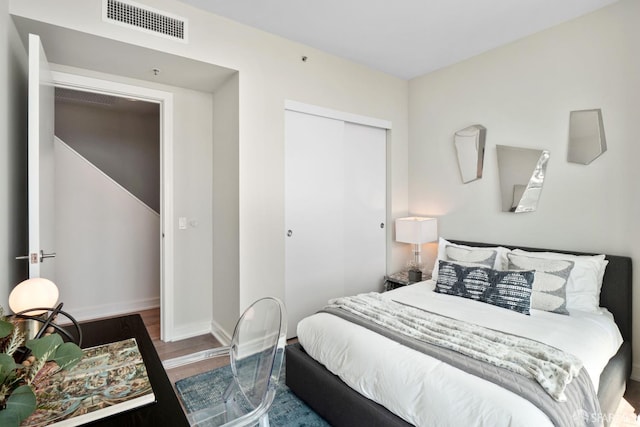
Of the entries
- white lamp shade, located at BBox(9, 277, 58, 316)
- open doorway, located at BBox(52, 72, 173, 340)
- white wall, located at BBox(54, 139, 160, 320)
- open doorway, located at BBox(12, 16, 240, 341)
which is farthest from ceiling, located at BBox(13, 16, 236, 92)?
white lamp shade, located at BBox(9, 277, 58, 316)

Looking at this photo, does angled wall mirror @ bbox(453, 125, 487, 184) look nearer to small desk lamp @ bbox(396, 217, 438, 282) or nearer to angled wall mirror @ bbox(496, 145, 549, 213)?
angled wall mirror @ bbox(496, 145, 549, 213)

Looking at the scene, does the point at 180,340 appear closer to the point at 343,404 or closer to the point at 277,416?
the point at 277,416

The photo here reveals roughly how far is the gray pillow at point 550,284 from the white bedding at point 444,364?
90 millimetres

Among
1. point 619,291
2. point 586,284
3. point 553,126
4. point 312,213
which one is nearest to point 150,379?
point 312,213

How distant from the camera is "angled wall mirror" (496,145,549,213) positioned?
2.79 m

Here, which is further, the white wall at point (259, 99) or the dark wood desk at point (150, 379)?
the white wall at point (259, 99)

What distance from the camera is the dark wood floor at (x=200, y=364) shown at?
1.93m

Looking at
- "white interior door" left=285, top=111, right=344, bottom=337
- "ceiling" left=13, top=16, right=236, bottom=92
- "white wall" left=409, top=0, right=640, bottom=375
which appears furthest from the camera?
"white interior door" left=285, top=111, right=344, bottom=337

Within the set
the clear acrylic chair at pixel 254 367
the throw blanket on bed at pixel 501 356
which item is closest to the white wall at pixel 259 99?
the throw blanket on bed at pixel 501 356

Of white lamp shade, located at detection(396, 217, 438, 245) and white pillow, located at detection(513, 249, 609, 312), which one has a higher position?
white lamp shade, located at detection(396, 217, 438, 245)

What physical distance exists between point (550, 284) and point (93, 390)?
8.52ft

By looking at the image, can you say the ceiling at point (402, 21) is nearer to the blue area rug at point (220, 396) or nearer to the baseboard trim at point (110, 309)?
the blue area rug at point (220, 396)

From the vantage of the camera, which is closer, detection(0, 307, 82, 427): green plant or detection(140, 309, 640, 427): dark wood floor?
detection(0, 307, 82, 427): green plant

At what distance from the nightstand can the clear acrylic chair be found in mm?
2204
